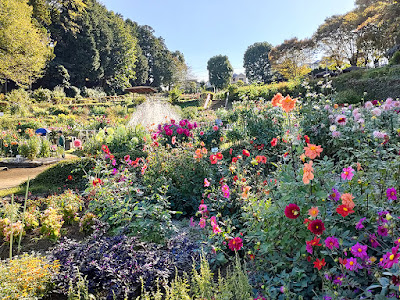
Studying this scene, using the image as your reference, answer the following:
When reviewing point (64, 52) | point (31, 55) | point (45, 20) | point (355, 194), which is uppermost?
point (45, 20)

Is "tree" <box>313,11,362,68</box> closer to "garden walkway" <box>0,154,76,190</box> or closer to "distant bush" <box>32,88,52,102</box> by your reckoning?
"garden walkway" <box>0,154,76,190</box>

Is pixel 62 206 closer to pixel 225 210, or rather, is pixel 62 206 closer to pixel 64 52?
pixel 225 210

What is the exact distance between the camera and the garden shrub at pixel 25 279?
5.56ft

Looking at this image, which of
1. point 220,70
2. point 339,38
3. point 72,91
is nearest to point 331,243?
point 339,38

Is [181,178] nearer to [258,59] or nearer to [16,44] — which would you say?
[16,44]

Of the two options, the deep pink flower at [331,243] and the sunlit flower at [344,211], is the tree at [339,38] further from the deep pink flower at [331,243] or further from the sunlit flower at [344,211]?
the deep pink flower at [331,243]

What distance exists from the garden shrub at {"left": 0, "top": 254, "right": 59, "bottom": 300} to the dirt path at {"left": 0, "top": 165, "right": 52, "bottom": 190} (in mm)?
3746

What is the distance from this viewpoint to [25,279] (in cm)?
179

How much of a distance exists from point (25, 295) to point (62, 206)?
1669mm

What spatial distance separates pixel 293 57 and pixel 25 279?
1050 inches

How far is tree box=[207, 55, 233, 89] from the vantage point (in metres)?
47.4

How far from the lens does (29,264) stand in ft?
6.47

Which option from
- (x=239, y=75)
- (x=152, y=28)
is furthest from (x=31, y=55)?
(x=239, y=75)

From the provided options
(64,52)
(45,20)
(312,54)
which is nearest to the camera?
(312,54)
